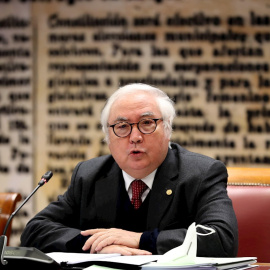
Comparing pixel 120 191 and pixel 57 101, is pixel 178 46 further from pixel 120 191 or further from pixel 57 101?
pixel 120 191

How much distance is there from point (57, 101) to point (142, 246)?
2280 mm

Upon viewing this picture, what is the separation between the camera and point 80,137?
12.2 ft

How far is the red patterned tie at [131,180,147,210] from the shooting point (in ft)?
6.58

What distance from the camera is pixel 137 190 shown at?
2027mm

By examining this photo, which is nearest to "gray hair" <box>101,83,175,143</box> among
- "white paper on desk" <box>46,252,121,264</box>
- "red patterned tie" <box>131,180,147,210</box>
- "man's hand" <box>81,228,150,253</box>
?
"red patterned tie" <box>131,180,147,210</box>

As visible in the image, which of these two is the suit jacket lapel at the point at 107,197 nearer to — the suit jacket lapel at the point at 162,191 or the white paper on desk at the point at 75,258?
the suit jacket lapel at the point at 162,191

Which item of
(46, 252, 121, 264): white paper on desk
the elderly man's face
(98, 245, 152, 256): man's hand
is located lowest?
(98, 245, 152, 256): man's hand

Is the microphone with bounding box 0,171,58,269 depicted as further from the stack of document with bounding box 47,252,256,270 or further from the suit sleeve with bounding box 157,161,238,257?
the suit sleeve with bounding box 157,161,238,257

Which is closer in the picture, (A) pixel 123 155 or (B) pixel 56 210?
(A) pixel 123 155

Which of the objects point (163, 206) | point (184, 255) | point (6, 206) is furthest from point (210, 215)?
point (6, 206)

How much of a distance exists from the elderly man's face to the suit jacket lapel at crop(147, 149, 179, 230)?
0.16 ft

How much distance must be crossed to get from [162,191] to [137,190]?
5.0 inches

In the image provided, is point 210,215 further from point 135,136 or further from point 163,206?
point 135,136

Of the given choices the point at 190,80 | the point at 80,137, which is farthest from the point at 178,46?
the point at 80,137
